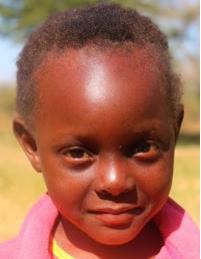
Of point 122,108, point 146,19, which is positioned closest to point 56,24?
point 146,19

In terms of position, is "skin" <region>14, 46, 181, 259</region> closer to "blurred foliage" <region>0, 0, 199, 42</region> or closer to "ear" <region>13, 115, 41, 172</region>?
"ear" <region>13, 115, 41, 172</region>

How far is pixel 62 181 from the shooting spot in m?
1.46

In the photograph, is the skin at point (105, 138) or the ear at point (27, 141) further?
the ear at point (27, 141)

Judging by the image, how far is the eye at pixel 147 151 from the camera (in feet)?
4.61

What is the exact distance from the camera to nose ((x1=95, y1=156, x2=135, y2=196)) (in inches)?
53.1

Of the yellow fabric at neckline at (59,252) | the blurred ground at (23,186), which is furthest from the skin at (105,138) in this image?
the blurred ground at (23,186)

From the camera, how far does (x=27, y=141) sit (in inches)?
64.3

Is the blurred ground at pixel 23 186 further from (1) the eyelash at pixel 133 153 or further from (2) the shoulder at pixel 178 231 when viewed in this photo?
(1) the eyelash at pixel 133 153

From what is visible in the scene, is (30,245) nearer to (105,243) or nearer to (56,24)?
(105,243)

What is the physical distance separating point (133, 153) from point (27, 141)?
0.36 m

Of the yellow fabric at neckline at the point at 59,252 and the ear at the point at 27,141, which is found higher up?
the ear at the point at 27,141

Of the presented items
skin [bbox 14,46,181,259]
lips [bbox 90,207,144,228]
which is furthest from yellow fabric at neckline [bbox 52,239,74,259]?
lips [bbox 90,207,144,228]

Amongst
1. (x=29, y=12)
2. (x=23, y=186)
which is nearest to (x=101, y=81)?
(x=23, y=186)

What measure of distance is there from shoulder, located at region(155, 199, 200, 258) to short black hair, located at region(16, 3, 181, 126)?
11.5 inches
